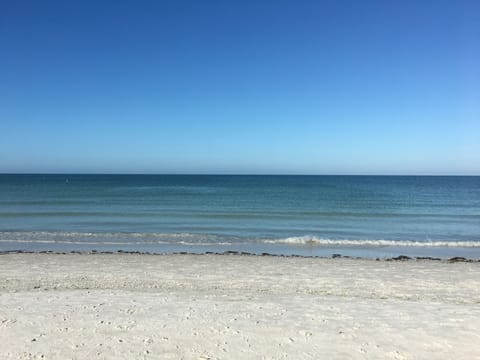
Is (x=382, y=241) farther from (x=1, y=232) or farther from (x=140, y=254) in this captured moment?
(x=1, y=232)

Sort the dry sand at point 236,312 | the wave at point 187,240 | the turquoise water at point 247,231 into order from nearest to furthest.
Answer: the dry sand at point 236,312
the turquoise water at point 247,231
the wave at point 187,240

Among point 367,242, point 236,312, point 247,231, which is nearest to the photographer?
point 236,312

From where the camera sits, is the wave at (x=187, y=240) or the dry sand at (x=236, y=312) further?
the wave at (x=187, y=240)

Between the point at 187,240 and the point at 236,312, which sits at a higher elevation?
the point at 236,312

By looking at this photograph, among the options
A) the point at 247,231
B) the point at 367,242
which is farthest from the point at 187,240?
the point at 367,242

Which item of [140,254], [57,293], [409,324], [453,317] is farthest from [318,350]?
[140,254]

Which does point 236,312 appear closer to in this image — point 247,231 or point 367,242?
point 367,242

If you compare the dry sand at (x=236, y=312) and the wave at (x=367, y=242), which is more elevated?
the dry sand at (x=236, y=312)

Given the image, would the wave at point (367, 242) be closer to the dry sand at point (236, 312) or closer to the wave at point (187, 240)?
the wave at point (187, 240)

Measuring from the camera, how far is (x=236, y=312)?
6863 mm

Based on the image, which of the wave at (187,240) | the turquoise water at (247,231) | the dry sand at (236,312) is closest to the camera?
the dry sand at (236,312)

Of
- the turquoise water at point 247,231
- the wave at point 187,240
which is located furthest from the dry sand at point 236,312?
the wave at point 187,240

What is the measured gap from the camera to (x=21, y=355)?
5012mm

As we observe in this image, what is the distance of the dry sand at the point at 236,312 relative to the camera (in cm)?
533
